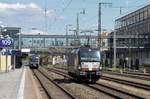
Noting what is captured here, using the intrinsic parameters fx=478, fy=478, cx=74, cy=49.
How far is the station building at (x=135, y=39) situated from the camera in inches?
4171

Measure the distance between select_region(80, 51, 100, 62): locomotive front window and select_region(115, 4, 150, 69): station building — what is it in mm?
56346

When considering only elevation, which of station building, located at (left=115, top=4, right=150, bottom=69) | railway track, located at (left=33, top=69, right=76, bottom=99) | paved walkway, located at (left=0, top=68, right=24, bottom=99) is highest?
station building, located at (left=115, top=4, right=150, bottom=69)

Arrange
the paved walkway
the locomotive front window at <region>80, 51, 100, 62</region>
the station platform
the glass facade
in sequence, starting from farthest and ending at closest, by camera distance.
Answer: the glass facade
the locomotive front window at <region>80, 51, 100, 62</region>
the station platform
the paved walkway

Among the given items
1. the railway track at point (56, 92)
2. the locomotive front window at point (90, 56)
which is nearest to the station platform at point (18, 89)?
the railway track at point (56, 92)

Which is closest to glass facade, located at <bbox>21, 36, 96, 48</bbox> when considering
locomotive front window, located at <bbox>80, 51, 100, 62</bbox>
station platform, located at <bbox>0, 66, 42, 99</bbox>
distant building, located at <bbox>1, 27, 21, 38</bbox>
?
distant building, located at <bbox>1, 27, 21, 38</bbox>

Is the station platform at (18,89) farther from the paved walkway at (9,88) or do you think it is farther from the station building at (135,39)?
the station building at (135,39)

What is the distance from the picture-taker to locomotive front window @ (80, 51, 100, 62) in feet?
132

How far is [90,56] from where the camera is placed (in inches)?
1591

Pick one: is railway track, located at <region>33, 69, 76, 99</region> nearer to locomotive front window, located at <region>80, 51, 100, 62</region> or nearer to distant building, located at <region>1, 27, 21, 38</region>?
locomotive front window, located at <region>80, 51, 100, 62</region>

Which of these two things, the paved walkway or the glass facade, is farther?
the glass facade

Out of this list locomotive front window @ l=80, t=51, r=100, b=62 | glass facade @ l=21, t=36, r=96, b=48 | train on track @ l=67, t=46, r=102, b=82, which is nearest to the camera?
train on track @ l=67, t=46, r=102, b=82

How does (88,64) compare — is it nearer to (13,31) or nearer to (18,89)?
(18,89)

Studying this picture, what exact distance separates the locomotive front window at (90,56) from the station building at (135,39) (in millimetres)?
56346

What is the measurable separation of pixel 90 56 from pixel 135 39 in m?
76.3
